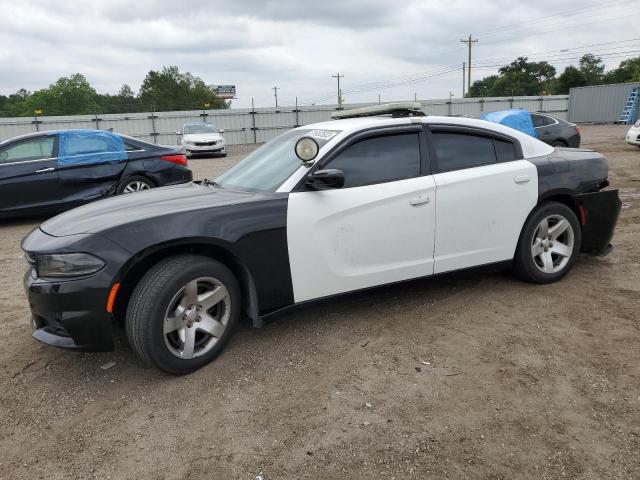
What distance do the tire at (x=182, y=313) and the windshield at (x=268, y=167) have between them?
0.77m

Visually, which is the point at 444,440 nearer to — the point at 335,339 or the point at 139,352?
the point at 335,339

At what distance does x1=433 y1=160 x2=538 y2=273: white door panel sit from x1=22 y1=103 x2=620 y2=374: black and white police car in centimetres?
1

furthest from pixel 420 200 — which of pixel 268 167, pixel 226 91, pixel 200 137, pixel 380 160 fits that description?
pixel 226 91

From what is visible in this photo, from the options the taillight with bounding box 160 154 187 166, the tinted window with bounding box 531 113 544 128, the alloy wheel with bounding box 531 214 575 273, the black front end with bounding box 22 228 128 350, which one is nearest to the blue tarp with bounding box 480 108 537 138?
the tinted window with bounding box 531 113 544 128

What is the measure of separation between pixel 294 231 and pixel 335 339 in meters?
0.84

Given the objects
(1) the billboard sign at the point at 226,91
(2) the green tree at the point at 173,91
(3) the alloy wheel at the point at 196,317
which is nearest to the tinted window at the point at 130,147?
(3) the alloy wheel at the point at 196,317

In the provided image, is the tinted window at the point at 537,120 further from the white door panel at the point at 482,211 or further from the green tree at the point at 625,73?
A: the green tree at the point at 625,73

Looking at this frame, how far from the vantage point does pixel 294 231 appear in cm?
333

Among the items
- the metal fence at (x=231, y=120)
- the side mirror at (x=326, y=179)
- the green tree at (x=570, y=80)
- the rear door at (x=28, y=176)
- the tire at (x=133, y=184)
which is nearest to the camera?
the side mirror at (x=326, y=179)

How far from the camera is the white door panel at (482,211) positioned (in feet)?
12.7

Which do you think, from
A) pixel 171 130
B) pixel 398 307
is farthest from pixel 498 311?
pixel 171 130

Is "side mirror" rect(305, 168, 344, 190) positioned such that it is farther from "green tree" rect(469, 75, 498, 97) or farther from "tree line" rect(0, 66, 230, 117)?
"green tree" rect(469, 75, 498, 97)

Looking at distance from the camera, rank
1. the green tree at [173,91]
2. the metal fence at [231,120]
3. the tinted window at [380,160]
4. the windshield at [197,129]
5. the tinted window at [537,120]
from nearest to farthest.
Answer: the tinted window at [380,160] → the tinted window at [537,120] → the windshield at [197,129] → the metal fence at [231,120] → the green tree at [173,91]

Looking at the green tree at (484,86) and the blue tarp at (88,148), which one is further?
the green tree at (484,86)
